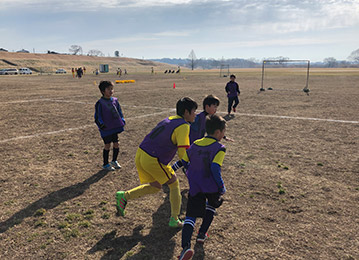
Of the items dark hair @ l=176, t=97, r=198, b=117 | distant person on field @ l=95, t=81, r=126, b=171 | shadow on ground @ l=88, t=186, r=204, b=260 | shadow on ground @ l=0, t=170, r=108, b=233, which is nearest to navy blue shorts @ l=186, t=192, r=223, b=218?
shadow on ground @ l=88, t=186, r=204, b=260

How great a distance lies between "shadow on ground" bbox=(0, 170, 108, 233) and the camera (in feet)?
13.3

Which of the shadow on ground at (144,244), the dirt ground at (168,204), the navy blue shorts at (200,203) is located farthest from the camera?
the dirt ground at (168,204)

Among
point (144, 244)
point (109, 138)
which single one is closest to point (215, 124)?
point (144, 244)

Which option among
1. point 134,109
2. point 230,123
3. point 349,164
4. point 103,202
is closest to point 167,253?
point 103,202

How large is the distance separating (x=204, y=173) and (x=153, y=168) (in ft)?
2.66

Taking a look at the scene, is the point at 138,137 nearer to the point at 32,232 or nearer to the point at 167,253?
the point at 32,232

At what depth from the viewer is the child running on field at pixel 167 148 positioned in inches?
138

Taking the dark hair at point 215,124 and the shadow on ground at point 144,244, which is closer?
the dark hair at point 215,124

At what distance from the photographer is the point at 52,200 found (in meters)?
4.71

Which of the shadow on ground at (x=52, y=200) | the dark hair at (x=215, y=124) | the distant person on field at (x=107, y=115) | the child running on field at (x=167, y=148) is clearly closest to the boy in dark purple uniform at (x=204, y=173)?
the dark hair at (x=215, y=124)

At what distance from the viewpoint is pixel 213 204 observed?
10.6 ft

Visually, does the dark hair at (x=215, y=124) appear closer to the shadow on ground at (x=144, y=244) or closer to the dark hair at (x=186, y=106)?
the dark hair at (x=186, y=106)

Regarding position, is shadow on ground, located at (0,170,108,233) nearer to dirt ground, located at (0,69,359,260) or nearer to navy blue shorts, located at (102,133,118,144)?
dirt ground, located at (0,69,359,260)

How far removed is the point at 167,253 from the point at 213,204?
0.80 metres
